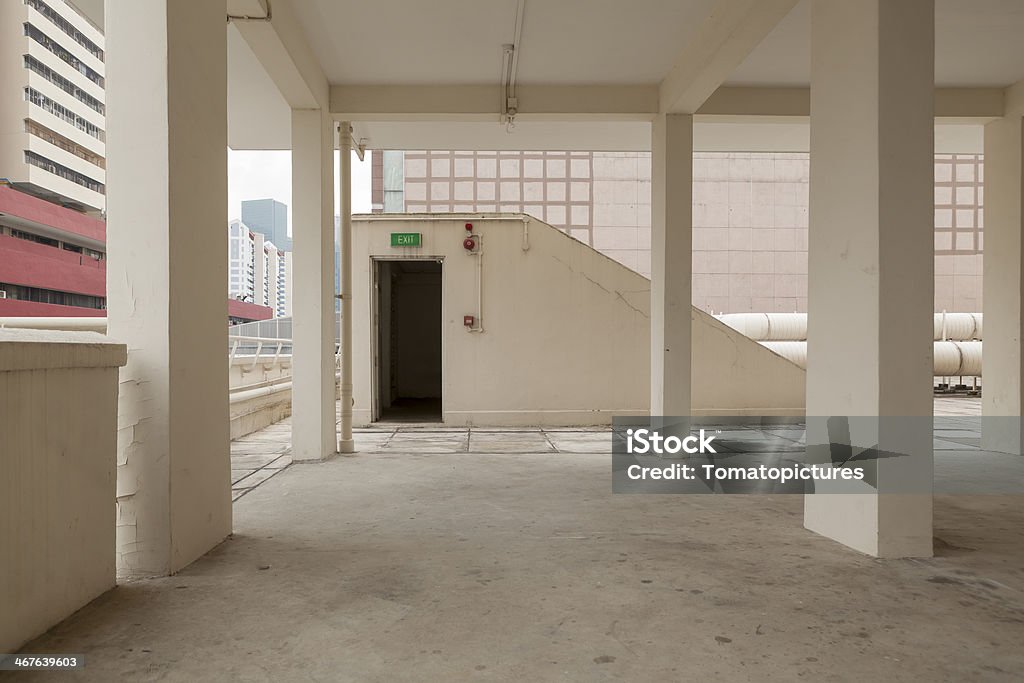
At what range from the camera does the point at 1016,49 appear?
19.6ft

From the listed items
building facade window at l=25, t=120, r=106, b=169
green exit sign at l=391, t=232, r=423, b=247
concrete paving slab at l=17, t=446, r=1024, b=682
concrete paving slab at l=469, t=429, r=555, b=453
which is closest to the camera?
concrete paving slab at l=17, t=446, r=1024, b=682

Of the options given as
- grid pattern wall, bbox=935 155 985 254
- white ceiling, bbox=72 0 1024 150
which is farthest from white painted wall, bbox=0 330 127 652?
grid pattern wall, bbox=935 155 985 254

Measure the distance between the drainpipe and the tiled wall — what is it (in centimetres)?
1025

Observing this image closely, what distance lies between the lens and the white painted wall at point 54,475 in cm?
212

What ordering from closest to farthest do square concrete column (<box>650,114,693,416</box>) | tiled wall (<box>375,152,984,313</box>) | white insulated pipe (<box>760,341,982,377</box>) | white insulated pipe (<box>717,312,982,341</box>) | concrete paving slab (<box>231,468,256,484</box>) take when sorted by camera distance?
1. concrete paving slab (<box>231,468,256,484</box>)
2. square concrete column (<box>650,114,693,416</box>)
3. white insulated pipe (<box>760,341,982,377</box>)
4. white insulated pipe (<box>717,312,982,341</box>)
5. tiled wall (<box>375,152,984,313</box>)

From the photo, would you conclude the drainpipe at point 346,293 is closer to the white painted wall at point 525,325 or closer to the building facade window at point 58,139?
the white painted wall at point 525,325

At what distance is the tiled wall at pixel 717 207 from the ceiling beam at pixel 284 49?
11.1 metres

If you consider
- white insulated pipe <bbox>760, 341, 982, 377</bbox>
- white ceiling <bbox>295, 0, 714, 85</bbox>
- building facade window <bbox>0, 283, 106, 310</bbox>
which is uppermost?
white ceiling <bbox>295, 0, 714, 85</bbox>

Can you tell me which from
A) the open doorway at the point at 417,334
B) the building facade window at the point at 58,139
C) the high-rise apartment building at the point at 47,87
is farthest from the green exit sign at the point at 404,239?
the building facade window at the point at 58,139

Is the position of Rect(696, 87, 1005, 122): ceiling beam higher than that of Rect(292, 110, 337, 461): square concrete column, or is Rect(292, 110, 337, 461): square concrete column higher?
Rect(696, 87, 1005, 122): ceiling beam

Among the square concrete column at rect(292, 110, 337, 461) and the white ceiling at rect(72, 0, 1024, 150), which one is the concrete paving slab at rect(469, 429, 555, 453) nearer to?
the square concrete column at rect(292, 110, 337, 461)

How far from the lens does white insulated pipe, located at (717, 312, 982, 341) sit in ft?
45.6

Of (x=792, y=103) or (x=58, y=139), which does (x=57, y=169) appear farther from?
(x=792, y=103)

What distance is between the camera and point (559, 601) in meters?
2.67
